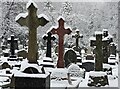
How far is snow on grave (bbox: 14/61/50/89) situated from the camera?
8.38m

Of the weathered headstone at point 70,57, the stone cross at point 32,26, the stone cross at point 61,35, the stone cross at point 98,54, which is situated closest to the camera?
the stone cross at point 32,26

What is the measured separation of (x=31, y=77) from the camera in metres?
8.38

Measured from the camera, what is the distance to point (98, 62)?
11.2 m

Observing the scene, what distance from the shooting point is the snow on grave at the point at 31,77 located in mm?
8377

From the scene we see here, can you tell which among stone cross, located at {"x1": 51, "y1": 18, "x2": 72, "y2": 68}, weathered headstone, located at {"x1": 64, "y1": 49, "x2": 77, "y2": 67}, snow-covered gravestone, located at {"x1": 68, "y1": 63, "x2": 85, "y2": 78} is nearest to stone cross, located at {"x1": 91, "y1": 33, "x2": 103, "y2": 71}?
stone cross, located at {"x1": 51, "y1": 18, "x2": 72, "y2": 68}

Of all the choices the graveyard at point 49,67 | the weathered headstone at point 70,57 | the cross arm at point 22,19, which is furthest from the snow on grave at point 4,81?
the weathered headstone at point 70,57

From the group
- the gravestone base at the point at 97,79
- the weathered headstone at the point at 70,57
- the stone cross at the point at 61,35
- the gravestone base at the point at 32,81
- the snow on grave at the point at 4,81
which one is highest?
the stone cross at the point at 61,35

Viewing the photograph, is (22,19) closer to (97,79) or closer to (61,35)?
(61,35)

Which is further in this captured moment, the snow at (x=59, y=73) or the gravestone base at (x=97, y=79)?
the snow at (x=59, y=73)

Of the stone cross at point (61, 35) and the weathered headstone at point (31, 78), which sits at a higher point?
the stone cross at point (61, 35)

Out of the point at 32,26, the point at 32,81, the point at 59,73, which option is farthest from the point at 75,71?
the point at 32,81

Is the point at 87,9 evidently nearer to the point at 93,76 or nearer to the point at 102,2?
the point at 102,2

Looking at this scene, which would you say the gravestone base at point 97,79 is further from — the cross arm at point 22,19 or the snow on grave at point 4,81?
the cross arm at point 22,19

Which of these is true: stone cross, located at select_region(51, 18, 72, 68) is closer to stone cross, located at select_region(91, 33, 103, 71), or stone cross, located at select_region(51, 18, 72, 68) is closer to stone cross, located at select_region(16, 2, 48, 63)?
stone cross, located at select_region(91, 33, 103, 71)
